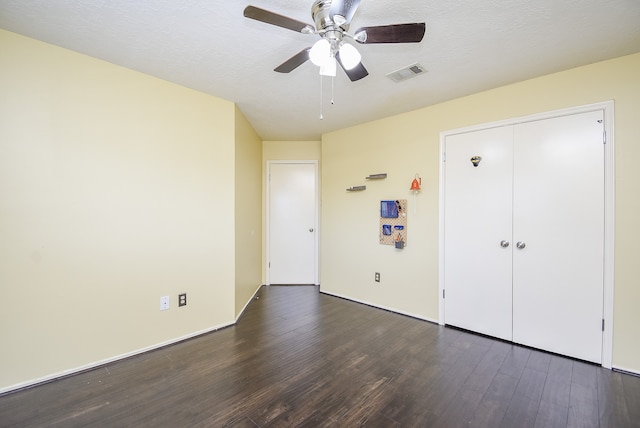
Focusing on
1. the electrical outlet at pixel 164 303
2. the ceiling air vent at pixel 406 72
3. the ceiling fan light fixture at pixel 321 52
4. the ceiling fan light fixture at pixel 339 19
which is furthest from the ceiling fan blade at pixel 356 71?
the electrical outlet at pixel 164 303

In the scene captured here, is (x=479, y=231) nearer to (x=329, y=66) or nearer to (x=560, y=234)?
(x=560, y=234)

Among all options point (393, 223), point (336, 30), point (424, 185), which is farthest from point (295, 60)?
point (393, 223)

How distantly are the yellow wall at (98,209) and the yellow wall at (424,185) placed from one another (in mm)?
1727

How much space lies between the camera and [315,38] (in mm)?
1826

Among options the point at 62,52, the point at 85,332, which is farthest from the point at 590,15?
the point at 85,332

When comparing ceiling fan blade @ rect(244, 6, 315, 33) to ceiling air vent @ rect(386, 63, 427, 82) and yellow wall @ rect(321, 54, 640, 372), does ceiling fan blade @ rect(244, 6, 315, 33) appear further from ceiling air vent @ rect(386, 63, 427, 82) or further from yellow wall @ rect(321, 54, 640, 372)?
yellow wall @ rect(321, 54, 640, 372)

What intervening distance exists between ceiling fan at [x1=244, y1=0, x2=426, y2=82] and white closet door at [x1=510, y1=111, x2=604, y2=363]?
1789 mm

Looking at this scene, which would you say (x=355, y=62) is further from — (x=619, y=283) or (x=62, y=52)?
(x=619, y=283)

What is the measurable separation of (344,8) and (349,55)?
25 centimetres

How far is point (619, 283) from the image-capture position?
6.72 feet

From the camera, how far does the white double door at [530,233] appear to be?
216 cm

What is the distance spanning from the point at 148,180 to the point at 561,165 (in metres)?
3.63

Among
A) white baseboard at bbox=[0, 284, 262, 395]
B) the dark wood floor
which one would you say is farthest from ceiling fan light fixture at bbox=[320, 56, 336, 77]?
white baseboard at bbox=[0, 284, 262, 395]

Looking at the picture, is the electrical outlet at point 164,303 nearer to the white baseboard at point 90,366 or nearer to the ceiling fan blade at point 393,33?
the white baseboard at point 90,366
